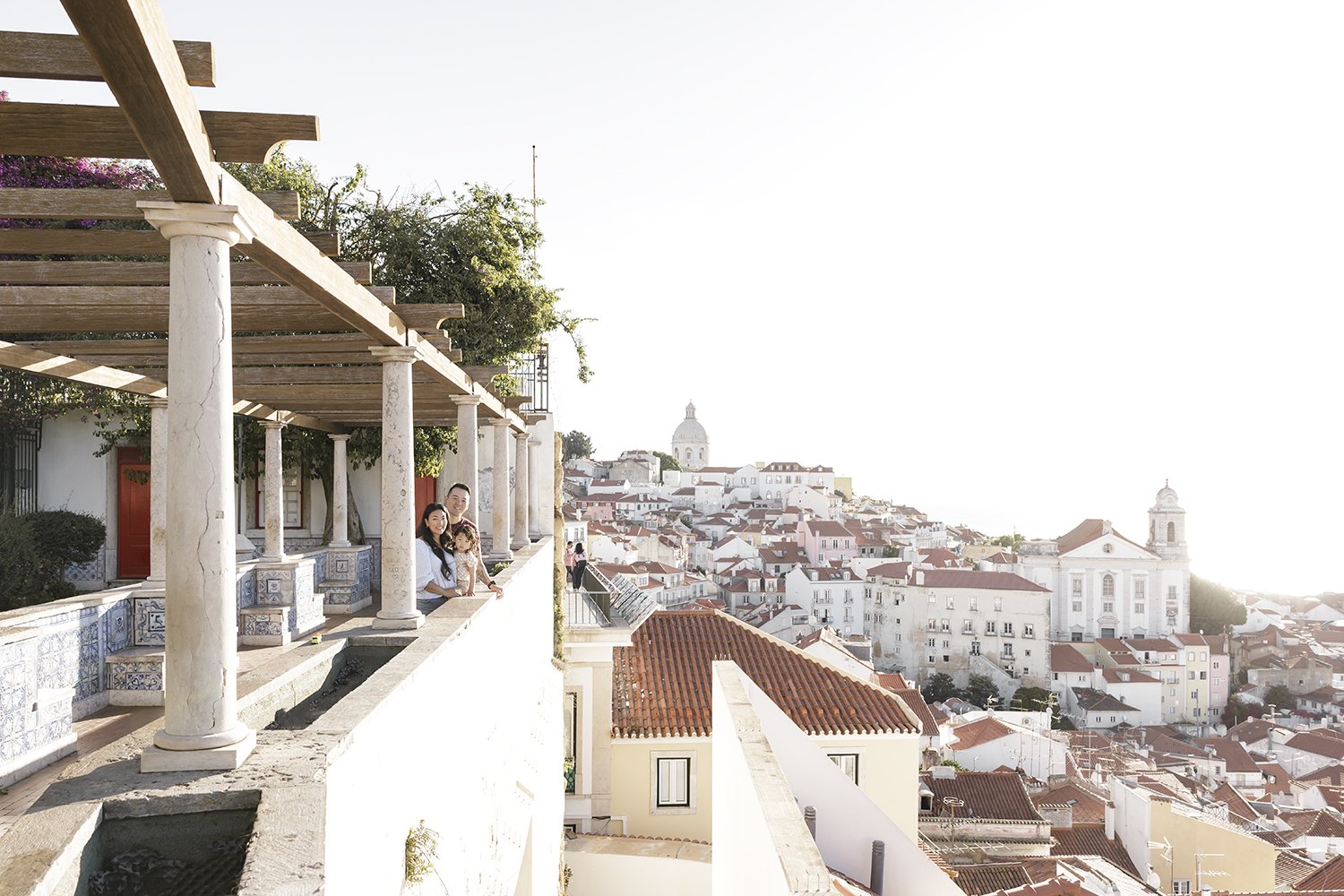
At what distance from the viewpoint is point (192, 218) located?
281 centimetres

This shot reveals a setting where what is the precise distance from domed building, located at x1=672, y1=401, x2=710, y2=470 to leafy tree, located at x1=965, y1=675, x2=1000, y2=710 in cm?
8717

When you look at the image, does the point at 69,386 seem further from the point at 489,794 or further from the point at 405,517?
the point at 489,794

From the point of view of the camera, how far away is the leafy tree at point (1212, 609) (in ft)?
262

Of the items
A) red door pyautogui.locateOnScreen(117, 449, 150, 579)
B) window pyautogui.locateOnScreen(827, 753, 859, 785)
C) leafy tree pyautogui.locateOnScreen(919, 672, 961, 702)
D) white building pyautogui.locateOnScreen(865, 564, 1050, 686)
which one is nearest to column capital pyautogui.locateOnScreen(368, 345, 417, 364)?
red door pyautogui.locateOnScreen(117, 449, 150, 579)

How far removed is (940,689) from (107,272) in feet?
230

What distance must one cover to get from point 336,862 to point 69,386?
332 inches

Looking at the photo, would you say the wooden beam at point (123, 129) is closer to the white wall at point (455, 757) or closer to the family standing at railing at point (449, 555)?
the white wall at point (455, 757)

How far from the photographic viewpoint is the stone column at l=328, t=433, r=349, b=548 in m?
10.2

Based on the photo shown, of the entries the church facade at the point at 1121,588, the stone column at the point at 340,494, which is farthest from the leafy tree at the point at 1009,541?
the stone column at the point at 340,494

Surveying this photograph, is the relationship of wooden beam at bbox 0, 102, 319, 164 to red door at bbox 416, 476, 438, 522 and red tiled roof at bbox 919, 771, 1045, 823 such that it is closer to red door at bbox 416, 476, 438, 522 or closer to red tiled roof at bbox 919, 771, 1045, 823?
red door at bbox 416, 476, 438, 522

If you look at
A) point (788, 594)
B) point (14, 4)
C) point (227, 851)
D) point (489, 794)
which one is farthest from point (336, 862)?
point (788, 594)

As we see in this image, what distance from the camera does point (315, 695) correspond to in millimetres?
4574

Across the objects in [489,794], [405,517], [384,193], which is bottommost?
[489,794]

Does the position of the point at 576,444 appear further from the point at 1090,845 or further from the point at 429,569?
the point at 429,569
